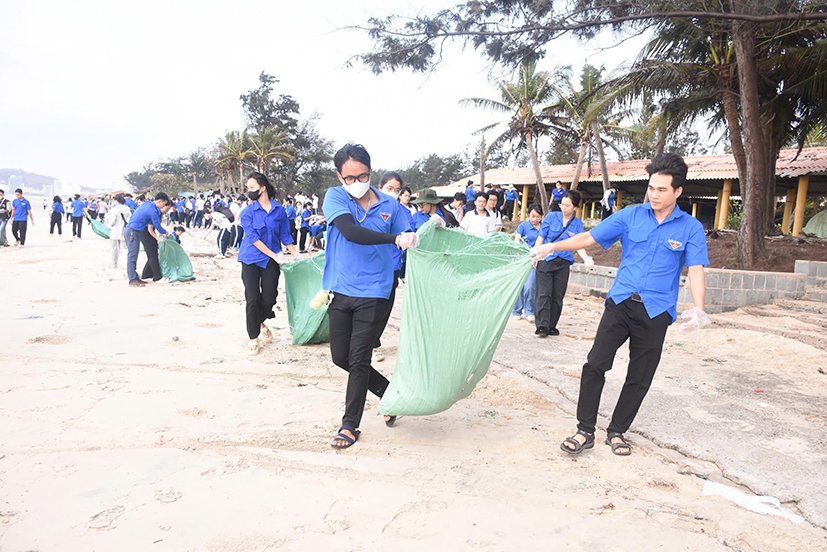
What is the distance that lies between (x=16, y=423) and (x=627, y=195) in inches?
898

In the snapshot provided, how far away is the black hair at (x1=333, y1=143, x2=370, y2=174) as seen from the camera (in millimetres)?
3135

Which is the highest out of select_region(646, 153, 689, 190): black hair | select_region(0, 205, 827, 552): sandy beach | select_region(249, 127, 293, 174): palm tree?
select_region(249, 127, 293, 174): palm tree

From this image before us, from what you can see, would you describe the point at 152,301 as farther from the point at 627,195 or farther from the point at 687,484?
the point at 627,195

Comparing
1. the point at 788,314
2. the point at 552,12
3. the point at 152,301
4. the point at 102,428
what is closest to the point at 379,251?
the point at 102,428

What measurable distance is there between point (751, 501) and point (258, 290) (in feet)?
12.6

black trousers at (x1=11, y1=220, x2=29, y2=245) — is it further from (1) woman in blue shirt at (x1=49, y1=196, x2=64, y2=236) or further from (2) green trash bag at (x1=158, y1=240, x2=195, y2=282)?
(2) green trash bag at (x1=158, y1=240, x2=195, y2=282)

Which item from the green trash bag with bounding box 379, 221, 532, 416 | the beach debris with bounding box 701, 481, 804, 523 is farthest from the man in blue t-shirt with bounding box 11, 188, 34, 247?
the beach debris with bounding box 701, 481, 804, 523

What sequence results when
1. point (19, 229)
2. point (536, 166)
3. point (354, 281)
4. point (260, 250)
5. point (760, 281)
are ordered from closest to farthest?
point (354, 281), point (260, 250), point (760, 281), point (19, 229), point (536, 166)

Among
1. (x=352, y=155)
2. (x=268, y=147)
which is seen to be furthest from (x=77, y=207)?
(x=268, y=147)

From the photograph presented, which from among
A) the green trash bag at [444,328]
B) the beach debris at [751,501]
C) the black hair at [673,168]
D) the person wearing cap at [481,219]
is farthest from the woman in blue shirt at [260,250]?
→ the beach debris at [751,501]

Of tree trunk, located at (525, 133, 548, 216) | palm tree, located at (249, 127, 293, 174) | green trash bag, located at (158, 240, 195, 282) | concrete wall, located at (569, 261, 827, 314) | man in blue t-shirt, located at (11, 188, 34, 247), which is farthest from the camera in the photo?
palm tree, located at (249, 127, 293, 174)

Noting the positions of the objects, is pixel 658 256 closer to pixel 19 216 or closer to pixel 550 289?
pixel 550 289

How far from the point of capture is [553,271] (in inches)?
245

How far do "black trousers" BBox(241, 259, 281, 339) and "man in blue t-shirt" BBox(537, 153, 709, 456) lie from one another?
2.67m
